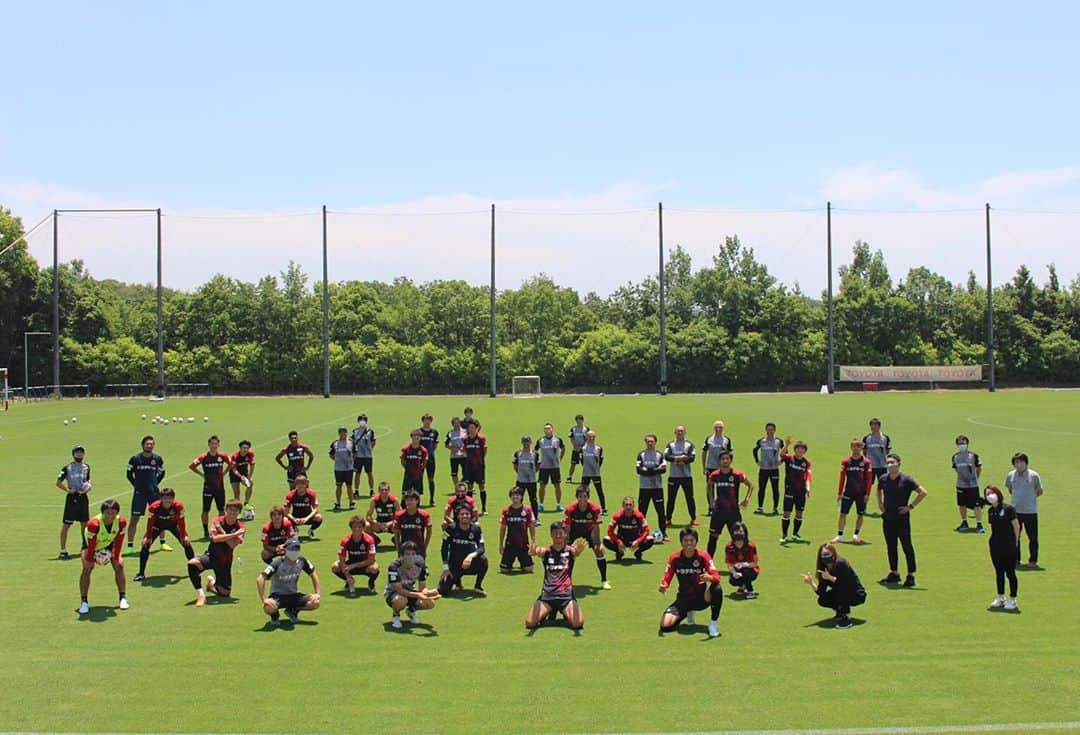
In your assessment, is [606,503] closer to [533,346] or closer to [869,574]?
[869,574]

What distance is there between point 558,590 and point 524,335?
10042cm

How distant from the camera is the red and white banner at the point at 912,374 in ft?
323

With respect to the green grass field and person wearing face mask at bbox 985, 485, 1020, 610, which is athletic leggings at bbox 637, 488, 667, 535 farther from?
person wearing face mask at bbox 985, 485, 1020, 610

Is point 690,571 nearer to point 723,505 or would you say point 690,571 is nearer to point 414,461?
point 723,505

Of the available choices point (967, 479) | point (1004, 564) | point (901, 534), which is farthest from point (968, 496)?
point (1004, 564)

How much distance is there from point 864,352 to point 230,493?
86.3 metres

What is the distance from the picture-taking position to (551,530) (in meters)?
14.1

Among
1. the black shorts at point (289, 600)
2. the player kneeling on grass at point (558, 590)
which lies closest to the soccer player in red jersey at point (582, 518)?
the player kneeling on grass at point (558, 590)

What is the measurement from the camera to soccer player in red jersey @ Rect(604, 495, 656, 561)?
17.4 meters

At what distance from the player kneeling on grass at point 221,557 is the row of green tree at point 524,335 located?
280ft

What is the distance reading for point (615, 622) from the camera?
45.2 feet

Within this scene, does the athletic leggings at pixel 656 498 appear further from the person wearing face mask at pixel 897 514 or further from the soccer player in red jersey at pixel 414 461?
the soccer player in red jersey at pixel 414 461

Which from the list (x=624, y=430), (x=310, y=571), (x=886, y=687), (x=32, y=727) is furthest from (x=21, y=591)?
(x=624, y=430)

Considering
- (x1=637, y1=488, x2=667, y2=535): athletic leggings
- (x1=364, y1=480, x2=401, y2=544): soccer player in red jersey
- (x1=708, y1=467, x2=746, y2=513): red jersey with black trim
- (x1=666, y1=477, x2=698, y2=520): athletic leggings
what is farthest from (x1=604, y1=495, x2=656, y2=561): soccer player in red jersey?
(x1=364, y1=480, x2=401, y2=544): soccer player in red jersey
